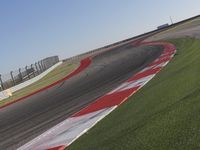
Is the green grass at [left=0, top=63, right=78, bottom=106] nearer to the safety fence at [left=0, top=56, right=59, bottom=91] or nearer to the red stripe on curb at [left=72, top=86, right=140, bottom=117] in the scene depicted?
the safety fence at [left=0, top=56, right=59, bottom=91]

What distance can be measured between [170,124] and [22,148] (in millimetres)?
2929

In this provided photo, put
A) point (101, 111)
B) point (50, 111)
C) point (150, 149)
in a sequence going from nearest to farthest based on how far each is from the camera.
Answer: point (150, 149), point (101, 111), point (50, 111)

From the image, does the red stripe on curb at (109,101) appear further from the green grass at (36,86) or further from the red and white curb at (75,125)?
the green grass at (36,86)

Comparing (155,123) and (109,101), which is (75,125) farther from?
(155,123)

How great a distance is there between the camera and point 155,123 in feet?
18.9

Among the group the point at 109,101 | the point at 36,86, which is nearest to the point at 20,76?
the point at 36,86

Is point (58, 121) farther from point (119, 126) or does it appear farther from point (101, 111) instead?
point (119, 126)

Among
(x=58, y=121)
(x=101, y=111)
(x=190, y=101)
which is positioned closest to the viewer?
(x=190, y=101)

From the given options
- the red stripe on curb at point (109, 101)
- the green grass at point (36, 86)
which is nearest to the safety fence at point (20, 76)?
the green grass at point (36, 86)

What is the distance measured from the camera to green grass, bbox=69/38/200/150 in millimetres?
4926

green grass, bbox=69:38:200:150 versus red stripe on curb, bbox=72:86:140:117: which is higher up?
green grass, bbox=69:38:200:150

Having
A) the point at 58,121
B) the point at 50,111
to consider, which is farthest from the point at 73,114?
the point at 50,111

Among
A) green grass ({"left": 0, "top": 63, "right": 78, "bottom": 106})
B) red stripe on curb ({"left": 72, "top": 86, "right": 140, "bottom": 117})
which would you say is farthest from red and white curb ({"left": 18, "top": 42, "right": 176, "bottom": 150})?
green grass ({"left": 0, "top": 63, "right": 78, "bottom": 106})

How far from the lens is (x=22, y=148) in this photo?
24.1 ft
